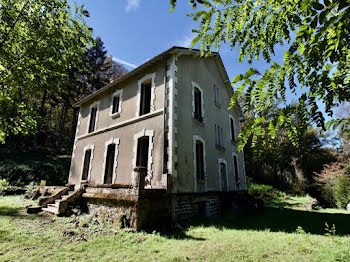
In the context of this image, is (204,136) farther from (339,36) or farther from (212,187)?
(339,36)

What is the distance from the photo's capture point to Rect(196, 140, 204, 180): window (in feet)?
29.8

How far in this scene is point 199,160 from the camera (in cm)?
941

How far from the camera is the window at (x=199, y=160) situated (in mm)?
9083

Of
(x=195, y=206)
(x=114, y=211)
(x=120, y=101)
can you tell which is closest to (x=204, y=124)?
(x=195, y=206)

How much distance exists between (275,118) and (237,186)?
41.2ft

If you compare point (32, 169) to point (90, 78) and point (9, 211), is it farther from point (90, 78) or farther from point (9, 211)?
point (90, 78)

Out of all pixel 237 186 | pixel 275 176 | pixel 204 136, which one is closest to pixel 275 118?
pixel 204 136

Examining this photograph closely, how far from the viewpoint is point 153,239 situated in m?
5.19

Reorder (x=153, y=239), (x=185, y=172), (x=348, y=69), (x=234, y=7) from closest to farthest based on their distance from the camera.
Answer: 1. (x=348, y=69)
2. (x=234, y=7)
3. (x=153, y=239)
4. (x=185, y=172)

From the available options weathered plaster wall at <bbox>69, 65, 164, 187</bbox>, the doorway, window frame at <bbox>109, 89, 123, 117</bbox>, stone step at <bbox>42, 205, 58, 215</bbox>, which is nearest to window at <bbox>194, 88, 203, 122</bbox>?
weathered plaster wall at <bbox>69, 65, 164, 187</bbox>

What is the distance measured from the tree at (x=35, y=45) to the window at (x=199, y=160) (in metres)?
6.46

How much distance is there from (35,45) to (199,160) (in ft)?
24.8

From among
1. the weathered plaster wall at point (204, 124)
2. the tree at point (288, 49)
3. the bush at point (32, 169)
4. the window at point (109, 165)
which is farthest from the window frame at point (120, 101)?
the bush at point (32, 169)

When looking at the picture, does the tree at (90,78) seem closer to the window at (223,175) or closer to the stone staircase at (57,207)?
the stone staircase at (57,207)
